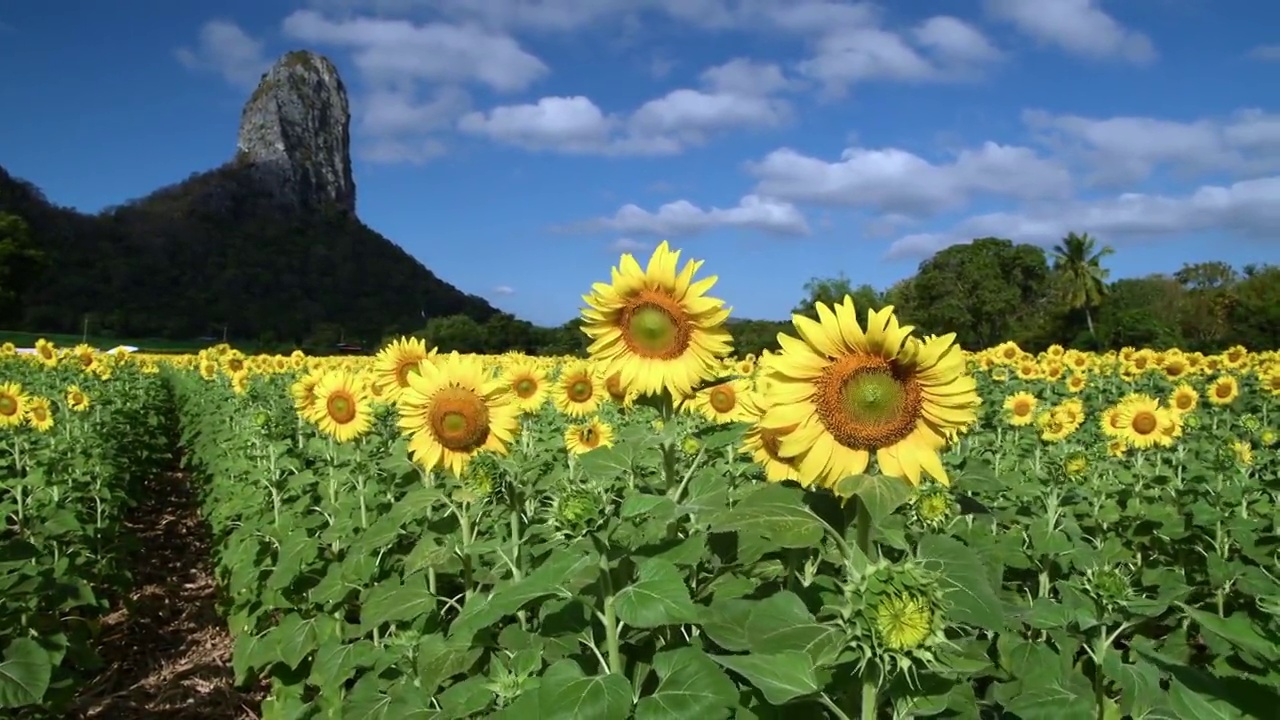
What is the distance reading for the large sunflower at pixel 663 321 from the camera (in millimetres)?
2709

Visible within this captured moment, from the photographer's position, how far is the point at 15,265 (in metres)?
47.4

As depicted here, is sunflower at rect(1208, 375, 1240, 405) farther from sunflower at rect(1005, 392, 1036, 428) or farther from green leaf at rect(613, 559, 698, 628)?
green leaf at rect(613, 559, 698, 628)

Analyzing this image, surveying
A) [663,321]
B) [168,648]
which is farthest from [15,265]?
[663,321]

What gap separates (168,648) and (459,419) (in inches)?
173

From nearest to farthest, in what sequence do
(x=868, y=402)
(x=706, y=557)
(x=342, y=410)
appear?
1. (x=868, y=402)
2. (x=706, y=557)
3. (x=342, y=410)

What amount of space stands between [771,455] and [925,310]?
5885 centimetres

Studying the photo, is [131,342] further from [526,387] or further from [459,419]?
[459,419]

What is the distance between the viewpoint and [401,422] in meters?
3.20

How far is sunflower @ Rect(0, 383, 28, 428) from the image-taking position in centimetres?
766

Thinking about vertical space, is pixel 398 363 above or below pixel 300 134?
below

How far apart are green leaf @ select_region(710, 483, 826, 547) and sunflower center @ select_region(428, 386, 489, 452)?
148cm

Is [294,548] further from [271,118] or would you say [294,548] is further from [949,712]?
[271,118]

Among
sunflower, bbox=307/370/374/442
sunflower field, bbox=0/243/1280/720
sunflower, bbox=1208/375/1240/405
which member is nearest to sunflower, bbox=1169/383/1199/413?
sunflower, bbox=1208/375/1240/405

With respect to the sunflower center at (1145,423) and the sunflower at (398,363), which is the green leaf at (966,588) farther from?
the sunflower center at (1145,423)
